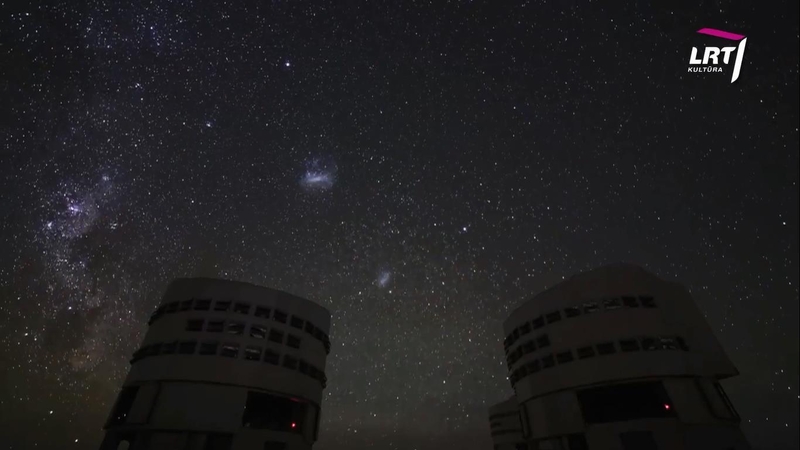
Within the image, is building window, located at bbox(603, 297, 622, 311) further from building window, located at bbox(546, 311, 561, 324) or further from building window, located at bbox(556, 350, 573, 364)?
building window, located at bbox(556, 350, 573, 364)

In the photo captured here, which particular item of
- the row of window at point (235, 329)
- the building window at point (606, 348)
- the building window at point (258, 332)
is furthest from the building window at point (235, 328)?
the building window at point (606, 348)

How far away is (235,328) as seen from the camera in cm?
4475

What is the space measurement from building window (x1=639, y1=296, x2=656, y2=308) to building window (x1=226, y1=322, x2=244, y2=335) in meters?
46.3

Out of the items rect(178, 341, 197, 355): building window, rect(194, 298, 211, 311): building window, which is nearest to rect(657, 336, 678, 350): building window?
rect(178, 341, 197, 355): building window

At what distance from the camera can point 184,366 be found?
134 ft

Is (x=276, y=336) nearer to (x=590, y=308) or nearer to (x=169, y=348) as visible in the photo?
(x=169, y=348)

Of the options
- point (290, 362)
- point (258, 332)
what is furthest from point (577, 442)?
point (258, 332)

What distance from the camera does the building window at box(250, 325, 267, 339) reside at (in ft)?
148

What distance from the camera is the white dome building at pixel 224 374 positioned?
1524 inches

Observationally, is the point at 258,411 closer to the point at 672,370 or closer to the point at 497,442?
the point at 672,370

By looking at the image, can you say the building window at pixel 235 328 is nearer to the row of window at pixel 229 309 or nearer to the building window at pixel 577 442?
the row of window at pixel 229 309

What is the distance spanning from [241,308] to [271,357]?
270 inches

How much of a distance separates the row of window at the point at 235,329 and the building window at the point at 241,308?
4.69ft

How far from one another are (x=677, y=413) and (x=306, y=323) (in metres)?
41.2
